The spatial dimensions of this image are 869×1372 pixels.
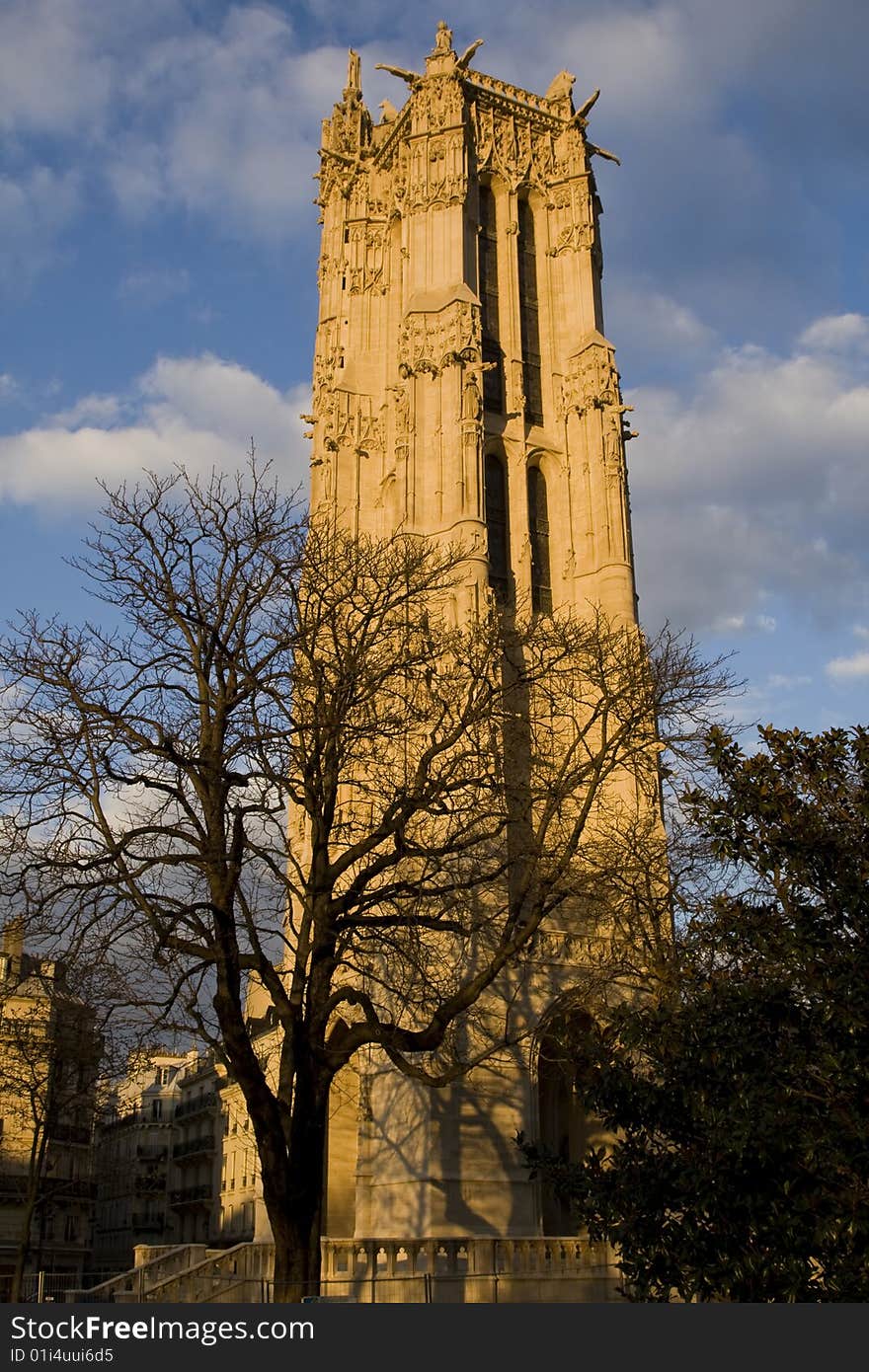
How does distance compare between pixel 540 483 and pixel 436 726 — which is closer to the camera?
pixel 436 726

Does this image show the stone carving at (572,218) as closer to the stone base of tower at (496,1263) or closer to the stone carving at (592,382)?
the stone carving at (592,382)

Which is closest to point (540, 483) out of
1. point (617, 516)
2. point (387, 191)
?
point (617, 516)

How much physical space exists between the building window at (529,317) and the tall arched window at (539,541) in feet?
5.97

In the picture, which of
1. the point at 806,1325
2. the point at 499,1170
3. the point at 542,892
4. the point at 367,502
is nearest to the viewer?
→ the point at 806,1325

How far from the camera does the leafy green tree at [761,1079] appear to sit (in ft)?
29.3

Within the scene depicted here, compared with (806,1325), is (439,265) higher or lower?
higher

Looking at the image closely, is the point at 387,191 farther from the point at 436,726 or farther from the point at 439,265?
the point at 436,726

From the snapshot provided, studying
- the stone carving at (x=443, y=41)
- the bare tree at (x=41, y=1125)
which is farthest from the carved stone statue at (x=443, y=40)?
the bare tree at (x=41, y=1125)

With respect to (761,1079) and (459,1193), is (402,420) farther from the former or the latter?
(761,1079)

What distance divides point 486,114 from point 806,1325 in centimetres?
3456

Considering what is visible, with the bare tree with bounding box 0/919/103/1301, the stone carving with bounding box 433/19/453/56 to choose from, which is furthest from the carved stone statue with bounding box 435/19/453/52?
the bare tree with bounding box 0/919/103/1301

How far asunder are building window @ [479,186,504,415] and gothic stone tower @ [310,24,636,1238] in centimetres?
6

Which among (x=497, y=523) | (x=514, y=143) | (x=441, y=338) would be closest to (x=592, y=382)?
(x=441, y=338)

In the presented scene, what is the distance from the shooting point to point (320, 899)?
13156 millimetres
